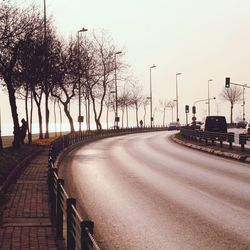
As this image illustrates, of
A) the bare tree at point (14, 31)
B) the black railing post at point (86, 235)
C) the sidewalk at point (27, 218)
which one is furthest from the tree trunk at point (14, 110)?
the black railing post at point (86, 235)

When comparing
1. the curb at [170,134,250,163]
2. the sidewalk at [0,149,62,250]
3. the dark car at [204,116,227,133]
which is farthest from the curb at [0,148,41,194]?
the dark car at [204,116,227,133]

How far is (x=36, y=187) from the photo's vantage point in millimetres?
16078

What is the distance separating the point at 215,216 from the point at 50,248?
496cm

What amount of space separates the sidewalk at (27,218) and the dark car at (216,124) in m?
30.1

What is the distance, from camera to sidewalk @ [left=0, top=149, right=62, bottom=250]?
8781 mm

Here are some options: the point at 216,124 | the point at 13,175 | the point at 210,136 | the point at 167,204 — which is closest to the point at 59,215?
the point at 167,204

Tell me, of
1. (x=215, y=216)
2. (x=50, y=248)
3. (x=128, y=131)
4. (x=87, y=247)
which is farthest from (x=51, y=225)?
(x=128, y=131)

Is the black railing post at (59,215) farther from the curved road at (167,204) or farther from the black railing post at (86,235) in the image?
the black railing post at (86,235)

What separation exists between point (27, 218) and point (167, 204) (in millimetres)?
4273

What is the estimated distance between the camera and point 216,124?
46562 mm

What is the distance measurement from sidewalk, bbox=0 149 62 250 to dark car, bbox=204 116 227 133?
3006cm

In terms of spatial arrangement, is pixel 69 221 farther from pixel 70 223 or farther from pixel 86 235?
pixel 86 235

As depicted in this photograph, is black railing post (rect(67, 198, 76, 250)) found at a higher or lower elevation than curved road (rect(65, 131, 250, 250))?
higher

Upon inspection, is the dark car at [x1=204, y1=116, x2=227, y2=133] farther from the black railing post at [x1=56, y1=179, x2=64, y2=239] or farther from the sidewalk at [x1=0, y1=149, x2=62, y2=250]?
the black railing post at [x1=56, y1=179, x2=64, y2=239]
